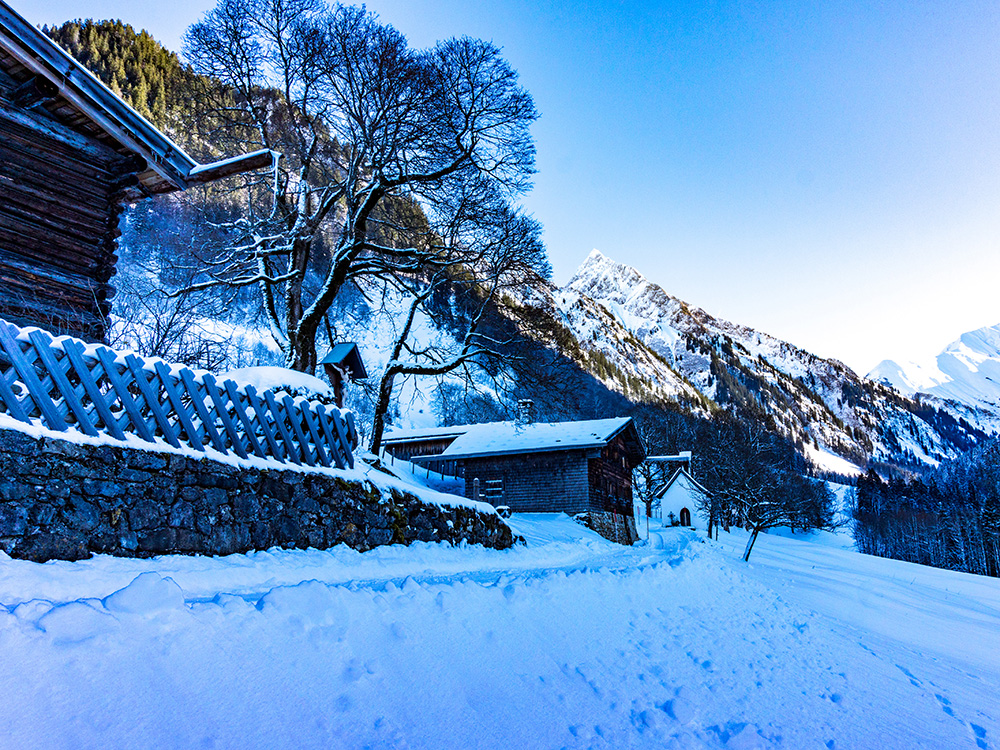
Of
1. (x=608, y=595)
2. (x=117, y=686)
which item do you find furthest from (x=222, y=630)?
(x=608, y=595)

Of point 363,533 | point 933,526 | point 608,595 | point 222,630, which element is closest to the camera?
point 222,630

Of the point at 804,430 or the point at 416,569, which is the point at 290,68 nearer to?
the point at 416,569

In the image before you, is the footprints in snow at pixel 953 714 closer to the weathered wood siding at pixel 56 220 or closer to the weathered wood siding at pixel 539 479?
the weathered wood siding at pixel 56 220

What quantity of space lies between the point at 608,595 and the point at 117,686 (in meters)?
5.21

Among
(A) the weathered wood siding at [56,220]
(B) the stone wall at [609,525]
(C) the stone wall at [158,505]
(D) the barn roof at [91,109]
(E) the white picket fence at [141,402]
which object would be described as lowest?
(B) the stone wall at [609,525]

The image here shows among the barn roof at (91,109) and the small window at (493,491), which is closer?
the barn roof at (91,109)

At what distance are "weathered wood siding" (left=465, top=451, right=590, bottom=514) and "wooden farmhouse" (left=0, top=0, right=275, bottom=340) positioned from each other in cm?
1989

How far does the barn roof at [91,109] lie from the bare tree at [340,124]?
3581mm

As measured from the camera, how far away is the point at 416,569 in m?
7.55

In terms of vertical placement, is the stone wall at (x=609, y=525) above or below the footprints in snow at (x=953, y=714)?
below

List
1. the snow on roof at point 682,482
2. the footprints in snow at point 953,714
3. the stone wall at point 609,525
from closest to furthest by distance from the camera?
1. the footprints in snow at point 953,714
2. the stone wall at point 609,525
3. the snow on roof at point 682,482

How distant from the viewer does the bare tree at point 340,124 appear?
14383mm

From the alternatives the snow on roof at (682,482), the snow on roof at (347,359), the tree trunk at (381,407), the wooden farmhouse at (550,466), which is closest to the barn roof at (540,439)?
the wooden farmhouse at (550,466)

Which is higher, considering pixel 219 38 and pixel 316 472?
pixel 219 38
